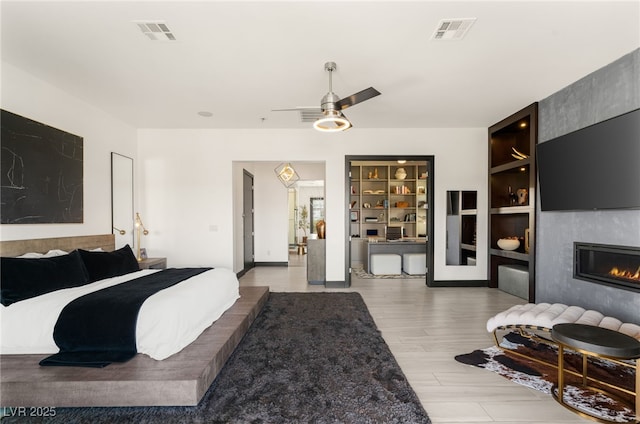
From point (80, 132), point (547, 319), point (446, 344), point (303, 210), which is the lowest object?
point (446, 344)

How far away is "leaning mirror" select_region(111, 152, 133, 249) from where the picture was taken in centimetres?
470

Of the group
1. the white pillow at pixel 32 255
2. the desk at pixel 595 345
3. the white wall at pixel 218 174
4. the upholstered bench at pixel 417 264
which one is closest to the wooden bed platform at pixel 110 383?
the white pillow at pixel 32 255

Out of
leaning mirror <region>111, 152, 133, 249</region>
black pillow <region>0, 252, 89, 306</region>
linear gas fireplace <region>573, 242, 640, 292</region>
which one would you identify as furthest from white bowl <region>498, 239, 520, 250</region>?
leaning mirror <region>111, 152, 133, 249</region>

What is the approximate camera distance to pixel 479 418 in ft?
6.41

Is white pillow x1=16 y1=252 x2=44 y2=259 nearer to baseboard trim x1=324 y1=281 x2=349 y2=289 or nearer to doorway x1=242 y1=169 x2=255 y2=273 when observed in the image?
doorway x1=242 y1=169 x2=255 y2=273

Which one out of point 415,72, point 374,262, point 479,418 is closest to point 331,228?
point 374,262

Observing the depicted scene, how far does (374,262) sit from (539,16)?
16.2 ft

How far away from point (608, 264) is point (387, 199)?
5.16m

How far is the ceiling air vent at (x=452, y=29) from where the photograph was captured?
96.2 inches

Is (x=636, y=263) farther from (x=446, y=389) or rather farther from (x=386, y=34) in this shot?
(x=386, y=34)

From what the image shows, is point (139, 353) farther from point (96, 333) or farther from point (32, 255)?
point (32, 255)

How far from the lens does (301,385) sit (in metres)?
2.29

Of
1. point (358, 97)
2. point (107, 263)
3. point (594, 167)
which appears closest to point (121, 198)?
point (107, 263)

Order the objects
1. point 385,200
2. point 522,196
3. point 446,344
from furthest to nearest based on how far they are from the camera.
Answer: point 385,200 < point 522,196 < point 446,344
